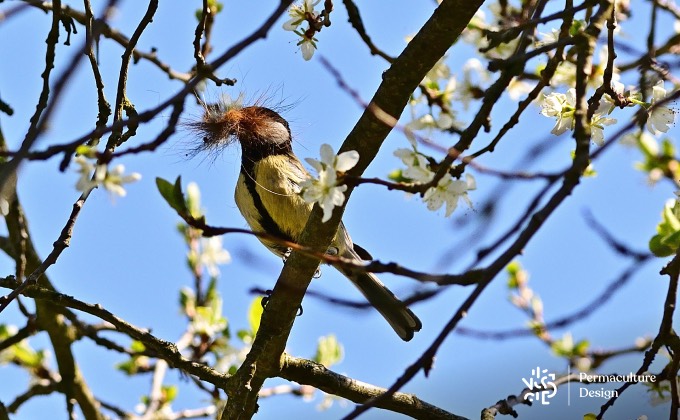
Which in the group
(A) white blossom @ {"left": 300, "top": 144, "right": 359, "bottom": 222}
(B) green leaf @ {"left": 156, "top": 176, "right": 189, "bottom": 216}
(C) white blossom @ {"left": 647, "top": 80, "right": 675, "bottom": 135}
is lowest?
(B) green leaf @ {"left": 156, "top": 176, "right": 189, "bottom": 216}

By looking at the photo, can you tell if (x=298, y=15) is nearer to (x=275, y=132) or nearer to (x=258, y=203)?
(x=275, y=132)

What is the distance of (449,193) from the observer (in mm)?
1958

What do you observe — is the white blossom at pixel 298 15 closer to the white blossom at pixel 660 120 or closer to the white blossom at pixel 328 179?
the white blossom at pixel 328 179

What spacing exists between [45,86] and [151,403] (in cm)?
221

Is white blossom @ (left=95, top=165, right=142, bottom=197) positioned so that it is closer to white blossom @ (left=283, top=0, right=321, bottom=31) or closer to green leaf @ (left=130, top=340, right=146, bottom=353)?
white blossom @ (left=283, top=0, right=321, bottom=31)

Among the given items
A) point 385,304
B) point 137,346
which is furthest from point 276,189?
point 137,346

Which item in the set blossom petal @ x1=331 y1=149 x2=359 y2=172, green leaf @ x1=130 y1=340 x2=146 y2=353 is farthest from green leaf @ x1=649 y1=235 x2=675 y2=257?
green leaf @ x1=130 y1=340 x2=146 y2=353

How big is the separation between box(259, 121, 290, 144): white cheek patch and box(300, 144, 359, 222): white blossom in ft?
4.64

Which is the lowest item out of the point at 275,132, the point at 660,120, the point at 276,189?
the point at 660,120

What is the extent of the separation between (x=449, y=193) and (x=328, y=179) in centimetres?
31

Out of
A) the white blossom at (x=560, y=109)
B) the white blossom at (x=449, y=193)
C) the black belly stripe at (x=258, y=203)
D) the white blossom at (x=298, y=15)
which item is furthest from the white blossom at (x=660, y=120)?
the black belly stripe at (x=258, y=203)

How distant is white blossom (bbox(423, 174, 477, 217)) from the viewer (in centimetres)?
193

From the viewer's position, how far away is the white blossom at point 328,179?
184 cm

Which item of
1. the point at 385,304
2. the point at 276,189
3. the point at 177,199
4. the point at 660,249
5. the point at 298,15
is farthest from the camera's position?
the point at 385,304
